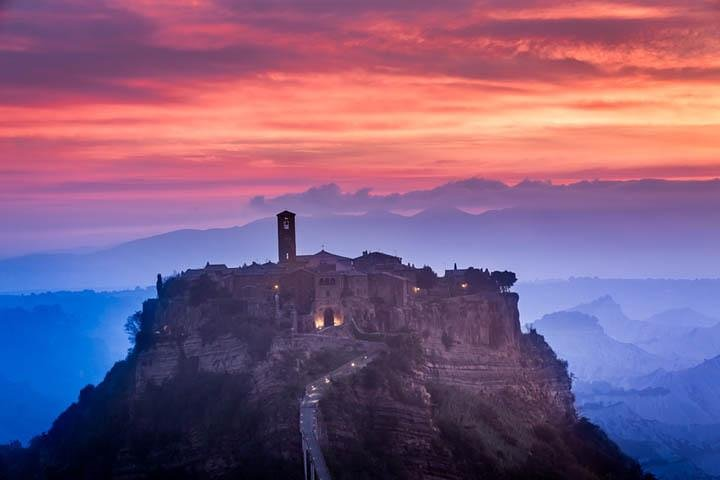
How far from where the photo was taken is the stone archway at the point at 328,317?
44719 mm

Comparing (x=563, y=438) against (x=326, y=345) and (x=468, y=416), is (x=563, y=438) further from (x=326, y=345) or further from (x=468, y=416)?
(x=326, y=345)

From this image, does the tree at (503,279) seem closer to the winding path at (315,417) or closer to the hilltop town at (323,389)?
the hilltop town at (323,389)

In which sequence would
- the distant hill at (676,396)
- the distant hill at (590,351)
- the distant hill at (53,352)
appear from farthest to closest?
the distant hill at (590,351) < the distant hill at (676,396) < the distant hill at (53,352)

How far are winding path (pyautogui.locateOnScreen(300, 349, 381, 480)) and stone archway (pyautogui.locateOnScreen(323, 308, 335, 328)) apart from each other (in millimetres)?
2772

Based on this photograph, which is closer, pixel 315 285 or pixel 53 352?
pixel 315 285

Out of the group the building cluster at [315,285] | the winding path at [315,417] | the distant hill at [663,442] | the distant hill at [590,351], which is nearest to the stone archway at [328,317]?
the building cluster at [315,285]

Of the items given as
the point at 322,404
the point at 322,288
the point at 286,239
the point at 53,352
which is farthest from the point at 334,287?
the point at 53,352

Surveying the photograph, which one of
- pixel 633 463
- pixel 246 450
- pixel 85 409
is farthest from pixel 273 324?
pixel 633 463

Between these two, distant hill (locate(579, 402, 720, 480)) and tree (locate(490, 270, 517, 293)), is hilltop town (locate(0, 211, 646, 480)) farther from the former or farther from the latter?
distant hill (locate(579, 402, 720, 480))

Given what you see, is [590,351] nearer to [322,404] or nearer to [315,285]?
[315,285]

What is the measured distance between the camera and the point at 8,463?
53.7m

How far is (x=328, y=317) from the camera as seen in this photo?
148 ft

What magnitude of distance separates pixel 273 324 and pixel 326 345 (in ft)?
7.36

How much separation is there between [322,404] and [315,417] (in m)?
1.19
